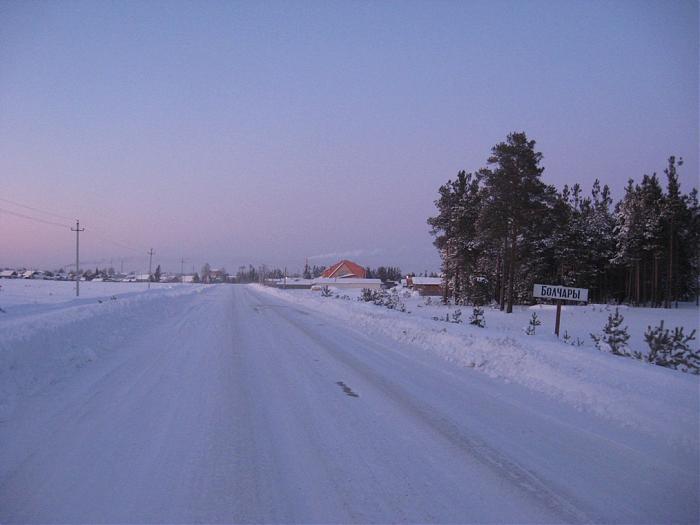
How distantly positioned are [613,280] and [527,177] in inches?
1311

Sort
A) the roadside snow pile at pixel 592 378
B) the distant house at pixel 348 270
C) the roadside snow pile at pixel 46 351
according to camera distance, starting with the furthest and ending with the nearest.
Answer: the distant house at pixel 348 270, the roadside snow pile at pixel 46 351, the roadside snow pile at pixel 592 378

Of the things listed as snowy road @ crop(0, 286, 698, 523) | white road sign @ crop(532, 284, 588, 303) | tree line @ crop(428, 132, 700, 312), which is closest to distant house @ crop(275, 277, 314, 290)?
tree line @ crop(428, 132, 700, 312)

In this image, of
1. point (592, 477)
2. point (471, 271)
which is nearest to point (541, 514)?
point (592, 477)

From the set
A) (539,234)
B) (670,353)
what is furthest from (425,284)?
(670,353)

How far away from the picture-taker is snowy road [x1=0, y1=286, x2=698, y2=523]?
3.64 metres

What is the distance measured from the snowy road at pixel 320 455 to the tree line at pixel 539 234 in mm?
25824

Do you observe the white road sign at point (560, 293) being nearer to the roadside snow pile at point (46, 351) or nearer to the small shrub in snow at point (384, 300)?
the roadside snow pile at point (46, 351)

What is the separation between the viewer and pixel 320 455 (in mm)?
4672

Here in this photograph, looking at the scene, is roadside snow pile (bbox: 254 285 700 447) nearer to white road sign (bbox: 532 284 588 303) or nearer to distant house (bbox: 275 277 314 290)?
white road sign (bbox: 532 284 588 303)

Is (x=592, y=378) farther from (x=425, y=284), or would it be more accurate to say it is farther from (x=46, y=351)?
(x=425, y=284)

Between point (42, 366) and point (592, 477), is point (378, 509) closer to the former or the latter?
point (592, 477)

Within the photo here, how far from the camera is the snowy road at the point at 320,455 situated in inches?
143

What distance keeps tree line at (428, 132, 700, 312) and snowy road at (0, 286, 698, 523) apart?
A: 84.7 ft

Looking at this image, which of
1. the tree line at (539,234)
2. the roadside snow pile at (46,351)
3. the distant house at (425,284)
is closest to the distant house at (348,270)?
the distant house at (425,284)
